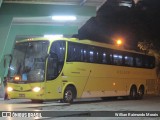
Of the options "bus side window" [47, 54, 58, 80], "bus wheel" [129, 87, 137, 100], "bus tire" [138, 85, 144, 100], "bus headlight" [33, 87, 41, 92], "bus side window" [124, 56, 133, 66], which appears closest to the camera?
"bus headlight" [33, 87, 41, 92]

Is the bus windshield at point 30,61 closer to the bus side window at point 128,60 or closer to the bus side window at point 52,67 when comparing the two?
the bus side window at point 52,67

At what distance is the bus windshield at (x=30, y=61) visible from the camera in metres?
19.9

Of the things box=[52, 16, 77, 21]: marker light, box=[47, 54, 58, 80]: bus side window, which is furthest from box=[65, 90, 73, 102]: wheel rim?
box=[52, 16, 77, 21]: marker light

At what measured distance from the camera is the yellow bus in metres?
19.9

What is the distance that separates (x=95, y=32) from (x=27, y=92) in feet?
83.3

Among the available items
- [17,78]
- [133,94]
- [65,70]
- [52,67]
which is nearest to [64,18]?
[65,70]

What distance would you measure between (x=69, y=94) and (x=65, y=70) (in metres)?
1.28

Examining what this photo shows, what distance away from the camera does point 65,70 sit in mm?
20953

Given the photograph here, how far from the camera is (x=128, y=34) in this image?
3319 centimetres

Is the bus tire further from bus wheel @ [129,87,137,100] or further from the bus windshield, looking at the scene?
the bus windshield

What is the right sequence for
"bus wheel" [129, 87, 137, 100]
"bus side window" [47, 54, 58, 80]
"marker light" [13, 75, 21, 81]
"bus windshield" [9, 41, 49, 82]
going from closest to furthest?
1. "bus windshield" [9, 41, 49, 82]
2. "bus side window" [47, 54, 58, 80]
3. "marker light" [13, 75, 21, 81]
4. "bus wheel" [129, 87, 137, 100]

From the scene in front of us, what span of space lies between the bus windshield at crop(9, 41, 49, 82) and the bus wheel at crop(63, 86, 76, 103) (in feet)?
6.03

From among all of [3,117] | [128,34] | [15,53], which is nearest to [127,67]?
[128,34]

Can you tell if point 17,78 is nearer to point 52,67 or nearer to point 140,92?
point 52,67
